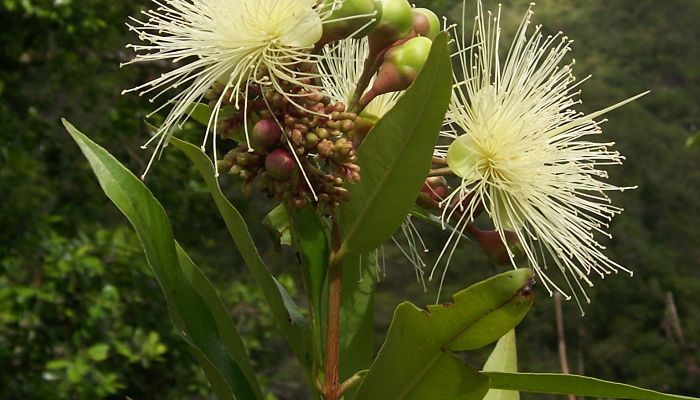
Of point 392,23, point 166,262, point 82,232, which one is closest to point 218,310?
point 166,262

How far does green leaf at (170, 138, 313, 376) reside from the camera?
0.82m

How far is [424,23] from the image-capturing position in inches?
33.2

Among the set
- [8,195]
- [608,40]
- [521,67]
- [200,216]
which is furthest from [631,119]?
[521,67]

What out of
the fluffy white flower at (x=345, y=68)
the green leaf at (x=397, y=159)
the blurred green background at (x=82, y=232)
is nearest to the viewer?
the green leaf at (x=397, y=159)

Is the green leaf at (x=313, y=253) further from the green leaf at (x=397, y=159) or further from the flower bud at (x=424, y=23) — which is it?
the flower bud at (x=424, y=23)

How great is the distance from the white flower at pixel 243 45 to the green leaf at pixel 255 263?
4 cm

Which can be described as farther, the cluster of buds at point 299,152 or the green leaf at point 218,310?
the green leaf at point 218,310

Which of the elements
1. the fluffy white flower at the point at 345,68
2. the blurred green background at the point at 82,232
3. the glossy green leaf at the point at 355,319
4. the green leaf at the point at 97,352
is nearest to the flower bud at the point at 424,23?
the fluffy white flower at the point at 345,68

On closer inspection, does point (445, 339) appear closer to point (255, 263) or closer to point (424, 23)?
point (255, 263)

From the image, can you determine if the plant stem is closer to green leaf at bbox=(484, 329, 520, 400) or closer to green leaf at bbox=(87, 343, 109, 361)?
green leaf at bbox=(484, 329, 520, 400)

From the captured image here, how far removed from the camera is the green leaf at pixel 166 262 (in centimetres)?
83

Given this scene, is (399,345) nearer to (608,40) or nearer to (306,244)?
(306,244)

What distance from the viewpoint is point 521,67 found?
3.10ft

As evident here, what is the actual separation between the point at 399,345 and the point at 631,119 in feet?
46.4
